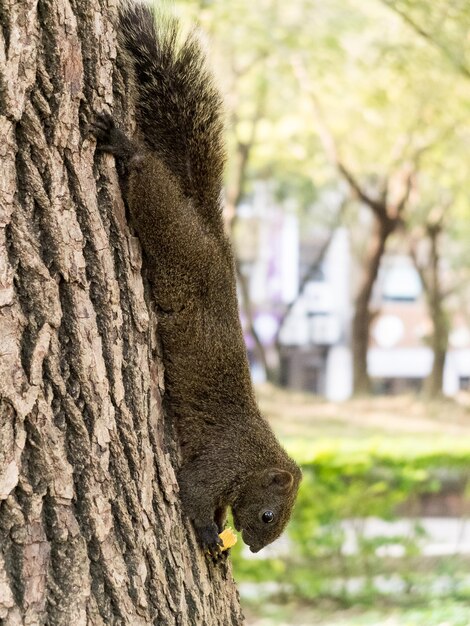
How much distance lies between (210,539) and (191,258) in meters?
0.85

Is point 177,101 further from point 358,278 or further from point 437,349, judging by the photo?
point 358,278

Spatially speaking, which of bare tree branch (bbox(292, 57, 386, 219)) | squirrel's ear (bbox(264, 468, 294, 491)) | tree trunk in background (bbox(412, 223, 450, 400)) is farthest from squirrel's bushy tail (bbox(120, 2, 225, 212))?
tree trunk in background (bbox(412, 223, 450, 400))

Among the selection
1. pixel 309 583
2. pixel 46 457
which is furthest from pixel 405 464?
pixel 46 457

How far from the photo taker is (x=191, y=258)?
286 centimetres

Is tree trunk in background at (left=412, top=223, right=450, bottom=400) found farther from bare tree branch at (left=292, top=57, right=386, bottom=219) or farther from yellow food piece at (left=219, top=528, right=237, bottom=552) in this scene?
yellow food piece at (left=219, top=528, right=237, bottom=552)

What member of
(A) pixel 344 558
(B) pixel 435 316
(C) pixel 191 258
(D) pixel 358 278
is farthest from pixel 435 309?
(C) pixel 191 258

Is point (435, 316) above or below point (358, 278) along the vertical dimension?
below

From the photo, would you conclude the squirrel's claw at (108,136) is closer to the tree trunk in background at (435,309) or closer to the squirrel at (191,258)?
the squirrel at (191,258)

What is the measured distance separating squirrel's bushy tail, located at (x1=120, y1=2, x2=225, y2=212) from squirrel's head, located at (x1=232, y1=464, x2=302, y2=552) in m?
1.00

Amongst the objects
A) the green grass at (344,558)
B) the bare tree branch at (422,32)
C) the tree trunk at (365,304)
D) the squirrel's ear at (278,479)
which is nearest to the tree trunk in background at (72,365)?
the squirrel's ear at (278,479)

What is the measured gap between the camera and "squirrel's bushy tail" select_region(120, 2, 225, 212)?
2.61 metres

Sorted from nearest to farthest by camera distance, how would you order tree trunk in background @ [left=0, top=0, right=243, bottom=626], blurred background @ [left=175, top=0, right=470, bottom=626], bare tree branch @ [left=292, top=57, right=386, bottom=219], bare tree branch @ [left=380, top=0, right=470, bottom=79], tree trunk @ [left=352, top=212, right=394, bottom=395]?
tree trunk in background @ [left=0, top=0, right=243, bottom=626] < blurred background @ [left=175, top=0, right=470, bottom=626] < bare tree branch @ [left=380, top=0, right=470, bottom=79] < bare tree branch @ [left=292, top=57, right=386, bottom=219] < tree trunk @ [left=352, top=212, right=394, bottom=395]

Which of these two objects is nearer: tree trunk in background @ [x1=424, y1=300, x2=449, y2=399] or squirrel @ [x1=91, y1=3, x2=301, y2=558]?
squirrel @ [x1=91, y1=3, x2=301, y2=558]

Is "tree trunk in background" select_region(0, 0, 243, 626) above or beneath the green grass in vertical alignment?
above
